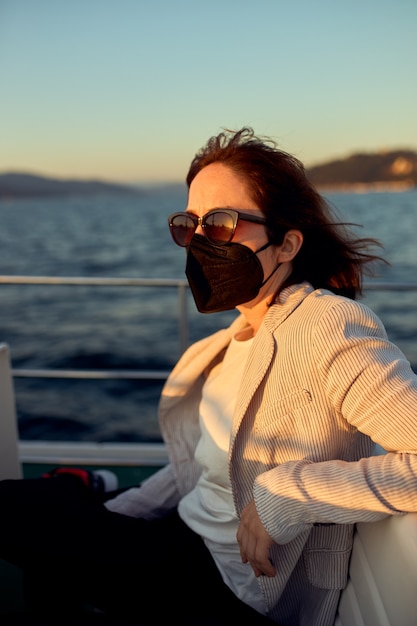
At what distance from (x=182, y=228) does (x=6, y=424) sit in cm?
88

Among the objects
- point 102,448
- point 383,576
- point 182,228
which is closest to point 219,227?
point 182,228

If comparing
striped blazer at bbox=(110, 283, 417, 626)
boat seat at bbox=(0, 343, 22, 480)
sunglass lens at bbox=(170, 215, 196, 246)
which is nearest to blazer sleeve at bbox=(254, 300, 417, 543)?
striped blazer at bbox=(110, 283, 417, 626)

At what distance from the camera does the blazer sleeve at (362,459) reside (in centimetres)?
99

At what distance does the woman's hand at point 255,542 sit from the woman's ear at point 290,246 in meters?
0.54

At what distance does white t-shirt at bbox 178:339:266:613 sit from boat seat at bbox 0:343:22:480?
67 centimetres

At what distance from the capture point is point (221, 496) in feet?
4.42

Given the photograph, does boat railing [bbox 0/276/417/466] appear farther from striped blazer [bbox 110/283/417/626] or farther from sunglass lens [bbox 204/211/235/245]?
striped blazer [bbox 110/283/417/626]

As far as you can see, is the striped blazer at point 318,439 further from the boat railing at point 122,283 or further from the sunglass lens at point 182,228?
the boat railing at point 122,283

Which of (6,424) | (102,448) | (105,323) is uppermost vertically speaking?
(6,424)

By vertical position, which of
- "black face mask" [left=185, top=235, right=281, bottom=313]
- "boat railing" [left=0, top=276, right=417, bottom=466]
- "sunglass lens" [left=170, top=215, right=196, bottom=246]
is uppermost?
"sunglass lens" [left=170, top=215, right=196, bottom=246]

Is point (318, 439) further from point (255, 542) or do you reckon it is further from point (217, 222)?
point (217, 222)

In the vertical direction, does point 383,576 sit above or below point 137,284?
below

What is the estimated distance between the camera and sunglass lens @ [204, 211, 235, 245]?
4.39 ft

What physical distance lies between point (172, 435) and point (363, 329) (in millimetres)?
729
